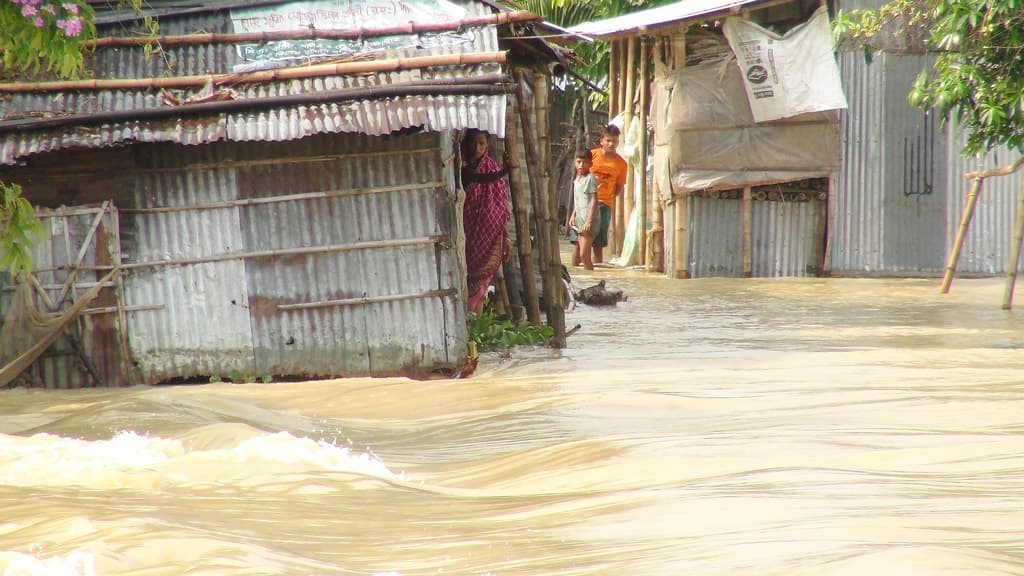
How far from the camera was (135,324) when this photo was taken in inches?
305

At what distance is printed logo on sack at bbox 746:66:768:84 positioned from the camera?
13.1 metres

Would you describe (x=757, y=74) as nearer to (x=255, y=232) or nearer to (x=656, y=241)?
(x=656, y=241)

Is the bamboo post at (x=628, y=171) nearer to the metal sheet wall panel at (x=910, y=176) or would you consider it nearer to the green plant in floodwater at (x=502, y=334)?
the metal sheet wall panel at (x=910, y=176)

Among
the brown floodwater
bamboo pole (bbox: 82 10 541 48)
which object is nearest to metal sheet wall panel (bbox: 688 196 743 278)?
the brown floodwater

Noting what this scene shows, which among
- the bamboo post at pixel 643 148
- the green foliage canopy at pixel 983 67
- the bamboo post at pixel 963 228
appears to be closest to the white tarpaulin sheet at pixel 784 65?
the bamboo post at pixel 643 148

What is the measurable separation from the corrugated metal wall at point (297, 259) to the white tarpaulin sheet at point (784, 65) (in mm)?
6690

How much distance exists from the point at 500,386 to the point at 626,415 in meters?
1.37

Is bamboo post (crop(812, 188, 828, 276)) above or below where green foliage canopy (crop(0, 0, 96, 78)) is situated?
below

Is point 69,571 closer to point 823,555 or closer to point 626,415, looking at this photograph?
point 823,555

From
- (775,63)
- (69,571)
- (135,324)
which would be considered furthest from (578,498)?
(775,63)

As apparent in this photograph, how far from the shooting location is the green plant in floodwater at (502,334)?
8.52 meters

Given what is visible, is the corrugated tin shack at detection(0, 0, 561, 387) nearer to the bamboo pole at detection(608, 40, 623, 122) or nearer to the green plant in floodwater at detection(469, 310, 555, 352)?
the green plant in floodwater at detection(469, 310, 555, 352)

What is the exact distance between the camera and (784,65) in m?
13.1

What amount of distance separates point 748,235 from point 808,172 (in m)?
1.02
